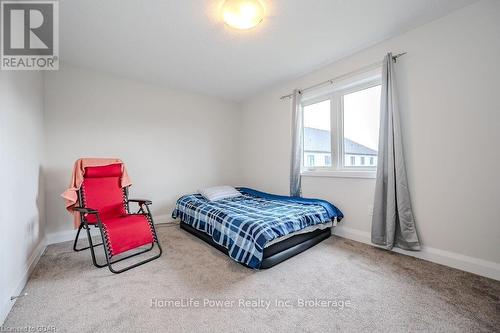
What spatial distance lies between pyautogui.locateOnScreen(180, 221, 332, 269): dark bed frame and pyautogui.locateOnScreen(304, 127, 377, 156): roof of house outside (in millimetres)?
1142

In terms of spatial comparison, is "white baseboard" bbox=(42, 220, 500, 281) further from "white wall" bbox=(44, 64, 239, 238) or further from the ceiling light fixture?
the ceiling light fixture

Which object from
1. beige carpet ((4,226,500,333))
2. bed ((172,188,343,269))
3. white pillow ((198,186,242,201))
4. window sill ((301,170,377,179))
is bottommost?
beige carpet ((4,226,500,333))

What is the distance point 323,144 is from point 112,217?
300 cm

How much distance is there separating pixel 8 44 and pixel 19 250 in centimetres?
169

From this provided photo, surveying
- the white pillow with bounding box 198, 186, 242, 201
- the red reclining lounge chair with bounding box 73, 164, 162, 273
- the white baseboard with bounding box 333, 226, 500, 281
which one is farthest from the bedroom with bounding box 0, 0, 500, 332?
the white pillow with bounding box 198, 186, 242, 201

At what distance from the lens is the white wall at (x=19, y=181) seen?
138 centimetres

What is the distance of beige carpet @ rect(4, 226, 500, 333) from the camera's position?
4.04 ft

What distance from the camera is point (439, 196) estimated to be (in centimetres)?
197

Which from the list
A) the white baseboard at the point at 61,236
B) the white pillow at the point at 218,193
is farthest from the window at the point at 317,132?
the white baseboard at the point at 61,236

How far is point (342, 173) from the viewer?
8.88 ft

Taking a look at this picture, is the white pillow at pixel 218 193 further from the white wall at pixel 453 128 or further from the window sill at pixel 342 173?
the white wall at pixel 453 128

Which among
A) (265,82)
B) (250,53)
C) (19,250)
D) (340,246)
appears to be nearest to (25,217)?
(19,250)

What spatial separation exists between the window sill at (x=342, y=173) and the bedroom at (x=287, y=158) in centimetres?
2

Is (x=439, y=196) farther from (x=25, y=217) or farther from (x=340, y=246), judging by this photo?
(x=25, y=217)
